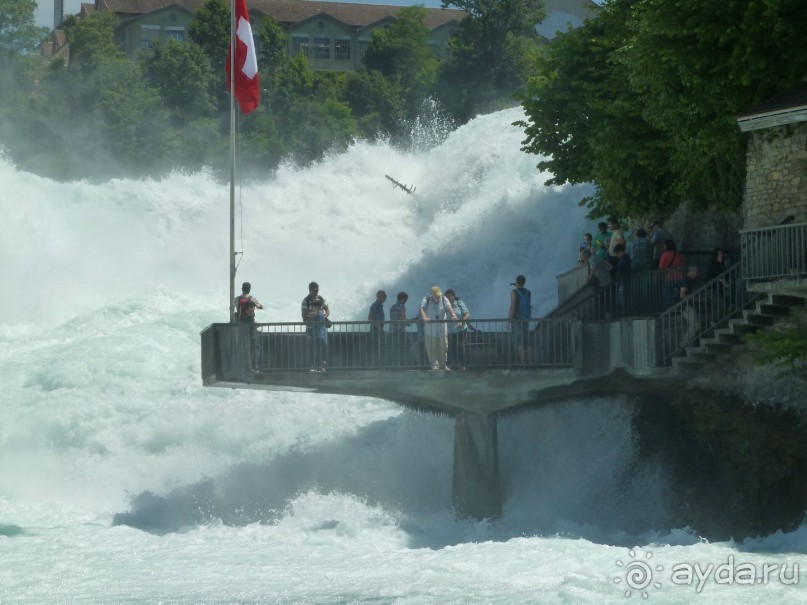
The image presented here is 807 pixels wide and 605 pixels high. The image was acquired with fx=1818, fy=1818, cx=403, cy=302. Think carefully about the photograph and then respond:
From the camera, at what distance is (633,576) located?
2705 centimetres

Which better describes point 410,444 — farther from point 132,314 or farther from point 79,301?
point 79,301

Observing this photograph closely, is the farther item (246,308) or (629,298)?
(629,298)

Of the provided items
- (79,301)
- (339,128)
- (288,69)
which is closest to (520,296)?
(79,301)

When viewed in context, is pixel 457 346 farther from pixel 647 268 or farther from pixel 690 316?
pixel 647 268

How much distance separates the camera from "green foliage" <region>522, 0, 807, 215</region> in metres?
31.8

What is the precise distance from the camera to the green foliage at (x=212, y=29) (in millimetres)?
103438

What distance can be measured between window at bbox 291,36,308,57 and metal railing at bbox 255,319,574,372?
282 ft

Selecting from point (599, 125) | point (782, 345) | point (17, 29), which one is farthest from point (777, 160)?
point (17, 29)

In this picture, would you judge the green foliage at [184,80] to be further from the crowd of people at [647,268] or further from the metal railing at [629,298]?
the metal railing at [629,298]

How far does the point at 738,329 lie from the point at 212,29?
77123 mm

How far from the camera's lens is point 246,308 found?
3150 cm

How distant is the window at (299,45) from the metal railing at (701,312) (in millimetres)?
86786

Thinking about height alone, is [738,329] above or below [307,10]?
below

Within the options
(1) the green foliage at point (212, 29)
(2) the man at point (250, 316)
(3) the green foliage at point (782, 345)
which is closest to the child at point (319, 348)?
(2) the man at point (250, 316)
